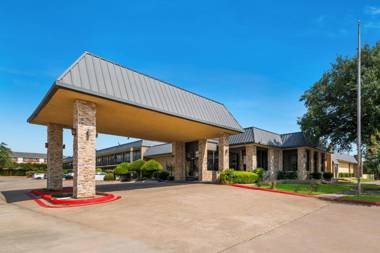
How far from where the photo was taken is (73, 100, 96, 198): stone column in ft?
43.9

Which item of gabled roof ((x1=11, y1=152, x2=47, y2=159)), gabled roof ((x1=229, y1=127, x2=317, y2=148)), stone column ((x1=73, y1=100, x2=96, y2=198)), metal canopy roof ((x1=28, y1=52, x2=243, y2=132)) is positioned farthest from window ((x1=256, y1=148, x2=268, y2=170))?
gabled roof ((x1=11, y1=152, x2=47, y2=159))

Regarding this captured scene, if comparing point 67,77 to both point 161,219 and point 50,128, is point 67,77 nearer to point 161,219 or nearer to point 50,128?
point 161,219

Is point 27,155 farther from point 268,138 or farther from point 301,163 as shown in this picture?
point 301,163

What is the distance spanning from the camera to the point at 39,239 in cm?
695

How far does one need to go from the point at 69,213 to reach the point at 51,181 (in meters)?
9.70

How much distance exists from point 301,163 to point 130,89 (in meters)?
23.0

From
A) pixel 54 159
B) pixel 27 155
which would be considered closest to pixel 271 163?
pixel 54 159

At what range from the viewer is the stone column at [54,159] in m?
18.9

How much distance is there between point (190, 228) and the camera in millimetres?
8438

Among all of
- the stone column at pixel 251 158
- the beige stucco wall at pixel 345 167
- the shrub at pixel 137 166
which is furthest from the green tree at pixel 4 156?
the beige stucco wall at pixel 345 167

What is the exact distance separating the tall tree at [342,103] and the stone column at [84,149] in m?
20.6

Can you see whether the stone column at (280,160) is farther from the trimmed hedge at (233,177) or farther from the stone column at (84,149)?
the stone column at (84,149)

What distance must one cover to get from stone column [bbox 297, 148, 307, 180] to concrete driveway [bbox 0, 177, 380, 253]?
18423 mm

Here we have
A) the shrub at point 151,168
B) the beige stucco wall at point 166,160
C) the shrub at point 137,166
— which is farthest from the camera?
the beige stucco wall at point 166,160
